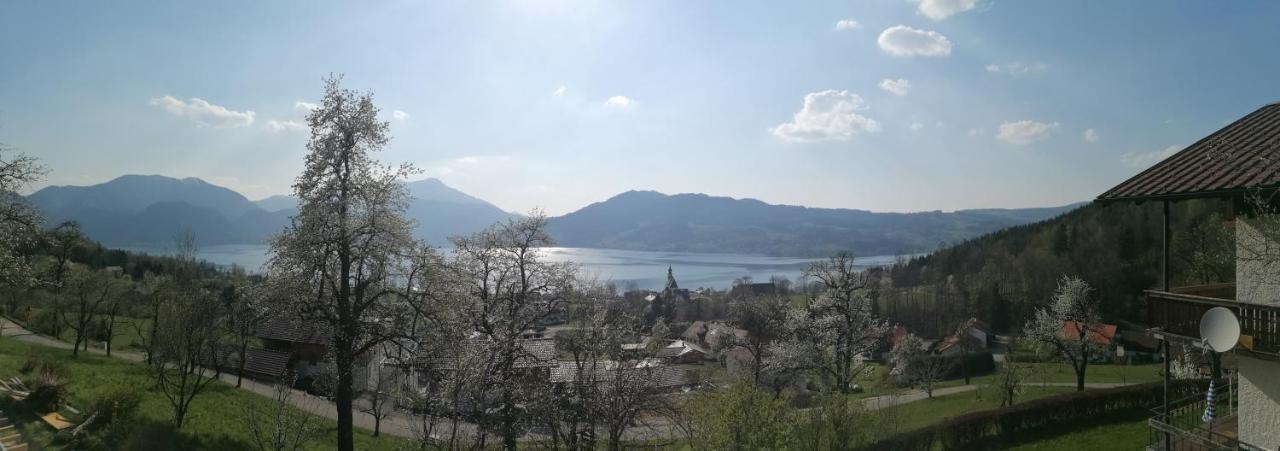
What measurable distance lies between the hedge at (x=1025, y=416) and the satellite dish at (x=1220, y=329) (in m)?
7.86

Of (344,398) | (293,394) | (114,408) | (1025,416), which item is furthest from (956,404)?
(114,408)

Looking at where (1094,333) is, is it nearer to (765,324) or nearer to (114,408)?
(765,324)

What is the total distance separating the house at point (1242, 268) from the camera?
8.88m

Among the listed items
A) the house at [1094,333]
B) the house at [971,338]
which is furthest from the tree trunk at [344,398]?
the house at [971,338]

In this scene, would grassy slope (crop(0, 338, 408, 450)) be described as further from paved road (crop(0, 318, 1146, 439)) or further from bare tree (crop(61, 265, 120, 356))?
bare tree (crop(61, 265, 120, 356))

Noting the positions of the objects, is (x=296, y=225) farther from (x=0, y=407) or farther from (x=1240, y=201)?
(x=1240, y=201)

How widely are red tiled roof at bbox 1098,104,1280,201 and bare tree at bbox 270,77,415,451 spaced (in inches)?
583

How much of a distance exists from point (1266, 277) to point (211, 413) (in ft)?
88.0

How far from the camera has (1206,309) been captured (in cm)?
957

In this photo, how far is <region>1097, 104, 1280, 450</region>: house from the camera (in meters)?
8.88

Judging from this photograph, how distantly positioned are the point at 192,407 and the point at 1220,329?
86.6 feet

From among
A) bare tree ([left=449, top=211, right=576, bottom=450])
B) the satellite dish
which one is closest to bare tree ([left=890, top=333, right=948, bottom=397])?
bare tree ([left=449, top=211, right=576, bottom=450])

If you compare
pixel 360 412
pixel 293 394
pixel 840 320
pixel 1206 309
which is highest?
pixel 1206 309

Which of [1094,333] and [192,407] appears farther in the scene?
[1094,333]
